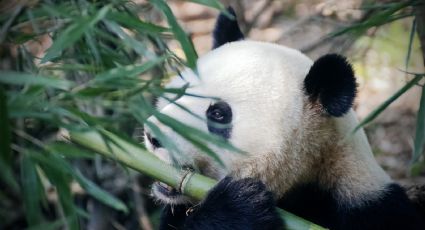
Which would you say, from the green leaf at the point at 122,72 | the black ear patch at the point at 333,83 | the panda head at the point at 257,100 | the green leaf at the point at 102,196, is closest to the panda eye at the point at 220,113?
the panda head at the point at 257,100

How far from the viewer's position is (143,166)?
2.40m

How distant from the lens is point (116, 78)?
6.82 feet

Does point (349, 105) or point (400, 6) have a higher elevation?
point (400, 6)

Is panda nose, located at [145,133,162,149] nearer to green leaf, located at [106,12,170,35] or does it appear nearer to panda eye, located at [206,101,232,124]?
panda eye, located at [206,101,232,124]

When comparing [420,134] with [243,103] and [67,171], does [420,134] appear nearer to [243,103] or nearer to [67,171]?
[243,103]

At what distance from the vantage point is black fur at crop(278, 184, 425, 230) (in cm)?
299

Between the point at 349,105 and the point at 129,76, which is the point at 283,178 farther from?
the point at 129,76

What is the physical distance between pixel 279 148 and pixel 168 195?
473mm

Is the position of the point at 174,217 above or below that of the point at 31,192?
below

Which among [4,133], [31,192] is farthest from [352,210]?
[4,133]

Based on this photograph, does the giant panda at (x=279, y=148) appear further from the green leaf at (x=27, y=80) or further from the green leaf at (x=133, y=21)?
the green leaf at (x=27, y=80)

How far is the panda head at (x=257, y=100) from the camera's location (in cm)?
284

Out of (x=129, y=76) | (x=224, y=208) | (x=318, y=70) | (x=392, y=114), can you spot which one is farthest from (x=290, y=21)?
(x=129, y=76)

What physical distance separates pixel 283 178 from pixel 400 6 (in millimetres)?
816
